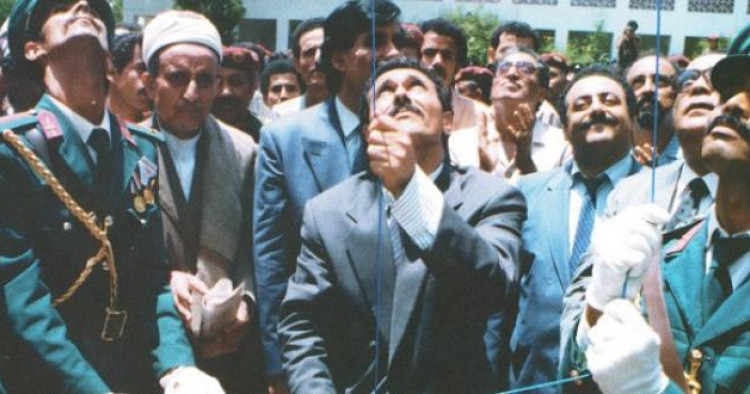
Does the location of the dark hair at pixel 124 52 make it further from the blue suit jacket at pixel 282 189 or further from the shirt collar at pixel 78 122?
the shirt collar at pixel 78 122

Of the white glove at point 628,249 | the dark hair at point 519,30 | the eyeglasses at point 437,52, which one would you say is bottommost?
the white glove at point 628,249

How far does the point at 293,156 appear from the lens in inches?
120

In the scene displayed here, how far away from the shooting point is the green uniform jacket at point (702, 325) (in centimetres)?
195

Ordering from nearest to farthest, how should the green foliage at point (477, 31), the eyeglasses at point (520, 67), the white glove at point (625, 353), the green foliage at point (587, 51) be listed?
the white glove at point (625, 353) → the eyeglasses at point (520, 67) → the green foliage at point (587, 51) → the green foliage at point (477, 31)

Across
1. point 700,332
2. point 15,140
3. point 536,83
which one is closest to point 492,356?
point 700,332

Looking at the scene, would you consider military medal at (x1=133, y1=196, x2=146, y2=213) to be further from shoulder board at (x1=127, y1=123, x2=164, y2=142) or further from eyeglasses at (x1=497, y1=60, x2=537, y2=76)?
eyeglasses at (x1=497, y1=60, x2=537, y2=76)

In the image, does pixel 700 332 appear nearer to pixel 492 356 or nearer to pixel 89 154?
pixel 492 356

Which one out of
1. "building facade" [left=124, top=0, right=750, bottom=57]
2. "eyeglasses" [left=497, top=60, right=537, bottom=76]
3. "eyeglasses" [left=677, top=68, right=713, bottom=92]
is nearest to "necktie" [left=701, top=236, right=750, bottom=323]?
"eyeglasses" [left=677, top=68, right=713, bottom=92]

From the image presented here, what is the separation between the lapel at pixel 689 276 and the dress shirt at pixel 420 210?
586 mm

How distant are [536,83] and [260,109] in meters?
2.10

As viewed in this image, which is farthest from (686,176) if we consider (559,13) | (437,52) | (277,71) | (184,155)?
(559,13)

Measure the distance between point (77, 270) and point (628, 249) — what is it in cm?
144

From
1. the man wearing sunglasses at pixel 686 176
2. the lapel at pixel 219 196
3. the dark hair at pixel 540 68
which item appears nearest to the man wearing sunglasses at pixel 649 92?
the dark hair at pixel 540 68

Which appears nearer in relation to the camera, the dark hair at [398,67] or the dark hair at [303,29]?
the dark hair at [398,67]
